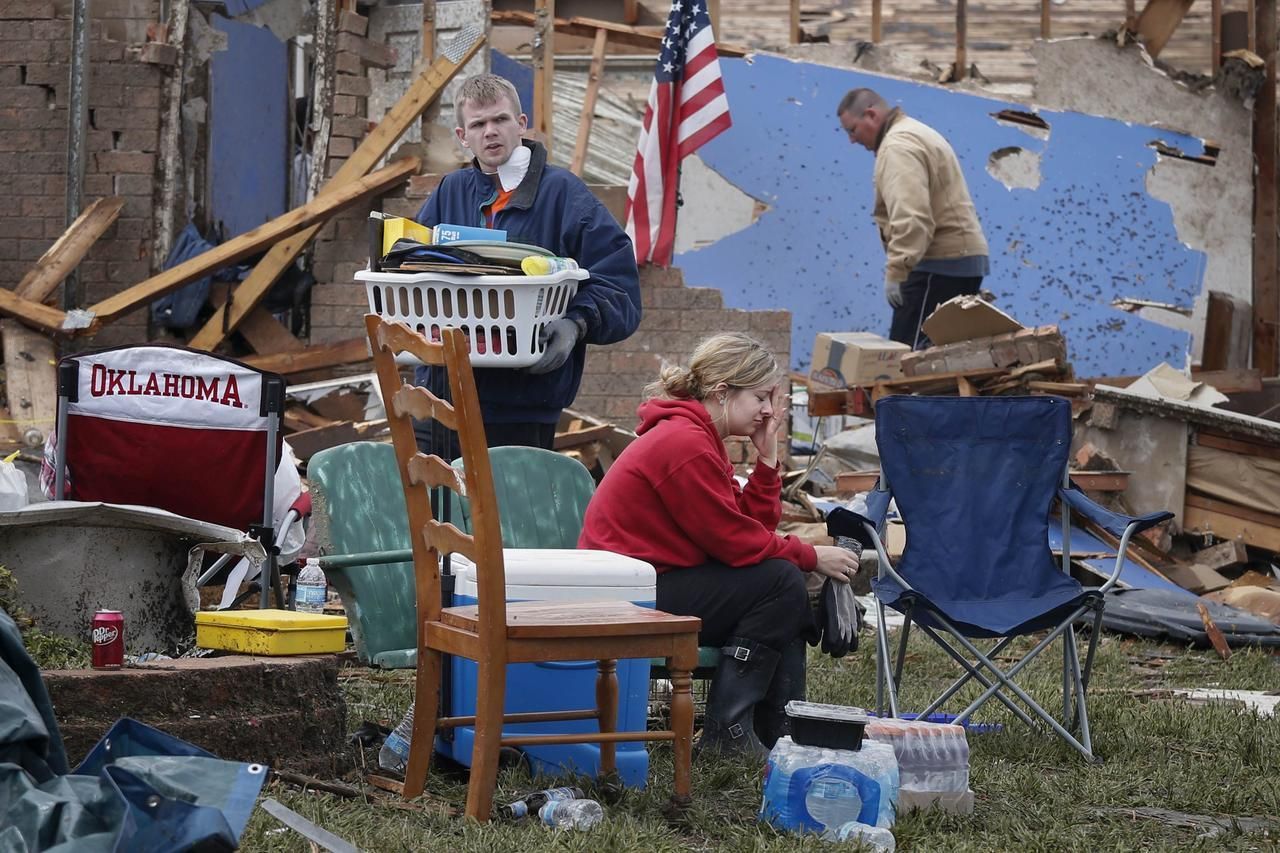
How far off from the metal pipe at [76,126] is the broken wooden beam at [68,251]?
0.12 metres

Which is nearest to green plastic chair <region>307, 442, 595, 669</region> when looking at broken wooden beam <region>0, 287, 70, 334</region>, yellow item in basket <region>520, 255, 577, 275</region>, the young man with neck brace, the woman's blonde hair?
the young man with neck brace

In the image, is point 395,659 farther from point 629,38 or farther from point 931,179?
point 629,38

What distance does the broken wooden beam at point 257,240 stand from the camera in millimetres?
8828

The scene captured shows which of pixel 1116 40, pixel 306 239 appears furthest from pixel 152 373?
pixel 1116 40

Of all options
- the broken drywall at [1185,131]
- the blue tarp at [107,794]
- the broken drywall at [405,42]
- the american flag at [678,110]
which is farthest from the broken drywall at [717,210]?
the blue tarp at [107,794]

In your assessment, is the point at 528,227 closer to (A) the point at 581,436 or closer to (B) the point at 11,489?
(B) the point at 11,489

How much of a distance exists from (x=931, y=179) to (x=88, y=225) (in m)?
4.69

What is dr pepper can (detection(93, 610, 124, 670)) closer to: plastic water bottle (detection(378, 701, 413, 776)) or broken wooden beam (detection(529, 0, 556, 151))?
plastic water bottle (detection(378, 701, 413, 776))

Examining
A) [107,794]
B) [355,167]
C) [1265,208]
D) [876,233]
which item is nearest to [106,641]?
[107,794]

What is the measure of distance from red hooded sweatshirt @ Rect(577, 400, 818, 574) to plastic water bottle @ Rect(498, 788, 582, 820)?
760 millimetres

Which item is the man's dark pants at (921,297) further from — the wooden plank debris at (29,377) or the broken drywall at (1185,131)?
the wooden plank debris at (29,377)

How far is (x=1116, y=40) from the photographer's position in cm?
1298

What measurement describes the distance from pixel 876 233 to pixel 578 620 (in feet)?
31.2

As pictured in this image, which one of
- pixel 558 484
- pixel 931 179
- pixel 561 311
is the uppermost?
Answer: pixel 931 179
